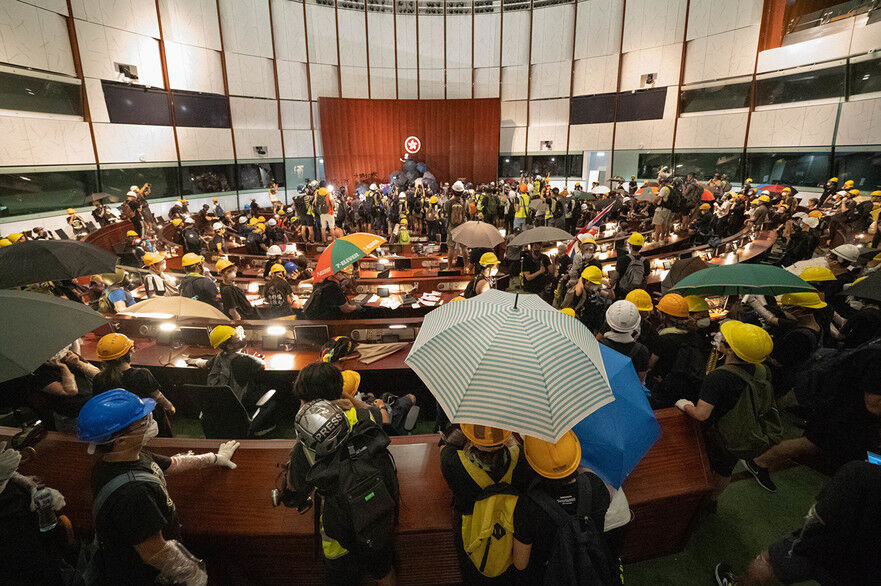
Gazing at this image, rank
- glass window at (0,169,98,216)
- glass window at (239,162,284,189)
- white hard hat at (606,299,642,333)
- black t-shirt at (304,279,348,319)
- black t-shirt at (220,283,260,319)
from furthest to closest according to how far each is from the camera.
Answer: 1. glass window at (239,162,284,189)
2. glass window at (0,169,98,216)
3. black t-shirt at (220,283,260,319)
4. black t-shirt at (304,279,348,319)
5. white hard hat at (606,299,642,333)

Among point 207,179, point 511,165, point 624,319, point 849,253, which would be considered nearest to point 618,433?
point 624,319

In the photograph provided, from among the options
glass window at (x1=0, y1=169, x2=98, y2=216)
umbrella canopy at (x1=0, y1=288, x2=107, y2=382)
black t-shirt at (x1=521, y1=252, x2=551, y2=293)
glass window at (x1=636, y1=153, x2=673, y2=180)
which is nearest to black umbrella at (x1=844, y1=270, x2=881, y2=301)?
black t-shirt at (x1=521, y1=252, x2=551, y2=293)

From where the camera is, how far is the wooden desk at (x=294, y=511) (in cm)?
253

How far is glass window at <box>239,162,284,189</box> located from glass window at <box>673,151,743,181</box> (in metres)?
19.1

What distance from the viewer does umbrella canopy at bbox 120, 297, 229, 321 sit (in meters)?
4.24

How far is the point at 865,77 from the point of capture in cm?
1255

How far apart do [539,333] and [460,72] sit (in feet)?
76.8

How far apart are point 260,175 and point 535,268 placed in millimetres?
17224

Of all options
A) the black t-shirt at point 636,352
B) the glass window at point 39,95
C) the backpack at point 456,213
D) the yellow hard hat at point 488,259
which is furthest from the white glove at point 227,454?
the glass window at point 39,95

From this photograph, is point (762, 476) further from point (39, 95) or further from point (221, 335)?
point (39, 95)

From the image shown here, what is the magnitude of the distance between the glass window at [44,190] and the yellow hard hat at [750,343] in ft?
54.3

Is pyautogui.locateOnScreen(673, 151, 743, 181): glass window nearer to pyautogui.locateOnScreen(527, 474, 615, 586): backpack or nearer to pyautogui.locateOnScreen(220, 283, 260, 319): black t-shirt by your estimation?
pyautogui.locateOnScreen(220, 283, 260, 319): black t-shirt

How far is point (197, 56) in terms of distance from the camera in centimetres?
1698

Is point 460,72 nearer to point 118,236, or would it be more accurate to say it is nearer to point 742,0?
point 742,0
